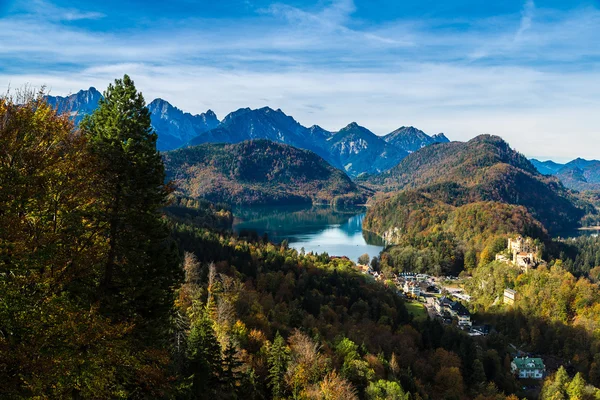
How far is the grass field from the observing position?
54.1 m

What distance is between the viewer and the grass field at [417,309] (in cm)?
5412

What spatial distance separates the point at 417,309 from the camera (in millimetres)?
57250

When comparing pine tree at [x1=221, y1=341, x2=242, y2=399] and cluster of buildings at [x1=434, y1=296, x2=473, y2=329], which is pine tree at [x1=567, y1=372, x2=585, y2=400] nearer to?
cluster of buildings at [x1=434, y1=296, x2=473, y2=329]

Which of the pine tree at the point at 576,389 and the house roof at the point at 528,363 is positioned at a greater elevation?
the pine tree at the point at 576,389

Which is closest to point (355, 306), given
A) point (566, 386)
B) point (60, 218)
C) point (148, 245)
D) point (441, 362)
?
point (441, 362)

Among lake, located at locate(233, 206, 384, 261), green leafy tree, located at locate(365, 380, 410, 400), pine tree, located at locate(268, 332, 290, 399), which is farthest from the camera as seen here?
lake, located at locate(233, 206, 384, 261)

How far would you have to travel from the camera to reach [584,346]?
4859 centimetres

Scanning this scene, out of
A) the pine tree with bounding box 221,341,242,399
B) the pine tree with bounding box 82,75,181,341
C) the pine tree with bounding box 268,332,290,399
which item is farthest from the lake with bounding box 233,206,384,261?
the pine tree with bounding box 82,75,181,341

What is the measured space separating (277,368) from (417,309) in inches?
1684

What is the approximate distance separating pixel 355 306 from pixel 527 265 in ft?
→ 134

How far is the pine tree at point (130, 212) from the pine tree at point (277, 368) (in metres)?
7.42

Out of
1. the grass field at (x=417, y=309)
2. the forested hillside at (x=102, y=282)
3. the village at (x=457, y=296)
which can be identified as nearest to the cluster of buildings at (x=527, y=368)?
the village at (x=457, y=296)

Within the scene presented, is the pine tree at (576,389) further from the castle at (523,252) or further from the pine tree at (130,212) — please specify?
the castle at (523,252)

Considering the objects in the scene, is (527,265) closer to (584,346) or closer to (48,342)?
(584,346)
